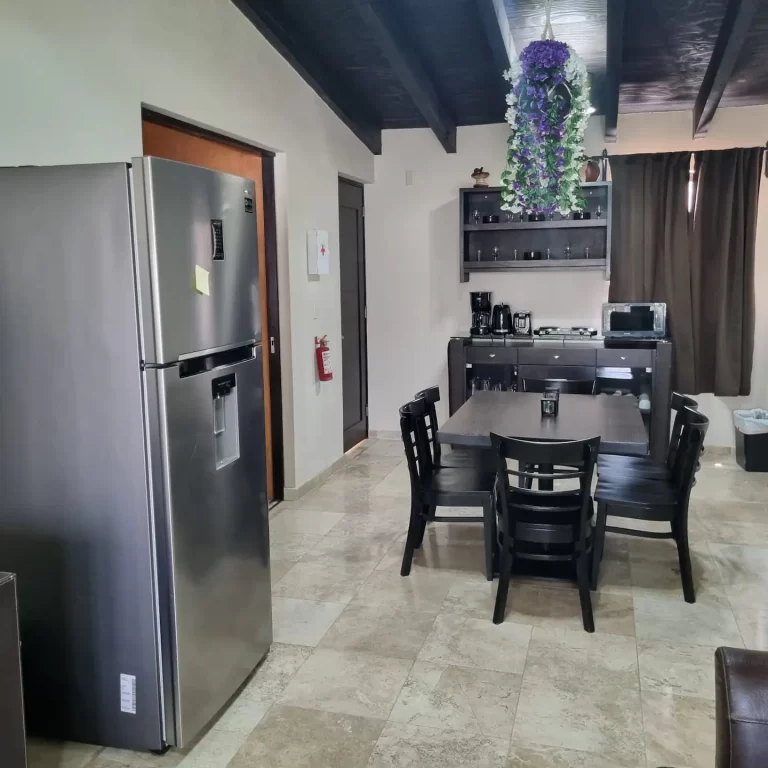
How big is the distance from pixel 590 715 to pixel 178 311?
1.84 m

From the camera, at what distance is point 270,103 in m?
4.39

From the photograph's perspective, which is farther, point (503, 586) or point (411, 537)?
point (411, 537)

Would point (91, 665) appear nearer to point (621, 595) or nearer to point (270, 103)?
point (621, 595)

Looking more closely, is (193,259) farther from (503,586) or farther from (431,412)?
(431,412)

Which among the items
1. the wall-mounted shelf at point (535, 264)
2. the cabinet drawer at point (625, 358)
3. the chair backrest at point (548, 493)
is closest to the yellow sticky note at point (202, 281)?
the chair backrest at point (548, 493)

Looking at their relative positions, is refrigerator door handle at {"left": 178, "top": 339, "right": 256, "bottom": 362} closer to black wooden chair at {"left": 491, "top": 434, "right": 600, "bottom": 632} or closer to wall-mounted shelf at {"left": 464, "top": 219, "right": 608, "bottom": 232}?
black wooden chair at {"left": 491, "top": 434, "right": 600, "bottom": 632}

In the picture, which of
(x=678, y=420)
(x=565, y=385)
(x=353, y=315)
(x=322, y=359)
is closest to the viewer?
(x=678, y=420)

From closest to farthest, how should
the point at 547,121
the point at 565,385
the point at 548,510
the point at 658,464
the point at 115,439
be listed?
the point at 115,439 → the point at 548,510 → the point at 547,121 → the point at 658,464 → the point at 565,385

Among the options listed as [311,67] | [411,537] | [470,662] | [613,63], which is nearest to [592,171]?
[613,63]

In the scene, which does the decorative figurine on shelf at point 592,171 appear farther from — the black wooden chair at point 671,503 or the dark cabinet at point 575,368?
the black wooden chair at point 671,503

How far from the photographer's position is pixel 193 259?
2.22 m

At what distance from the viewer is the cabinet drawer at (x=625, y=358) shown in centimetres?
552

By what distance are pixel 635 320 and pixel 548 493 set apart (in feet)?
10.3

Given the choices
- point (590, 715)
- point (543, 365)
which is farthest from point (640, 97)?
point (590, 715)
